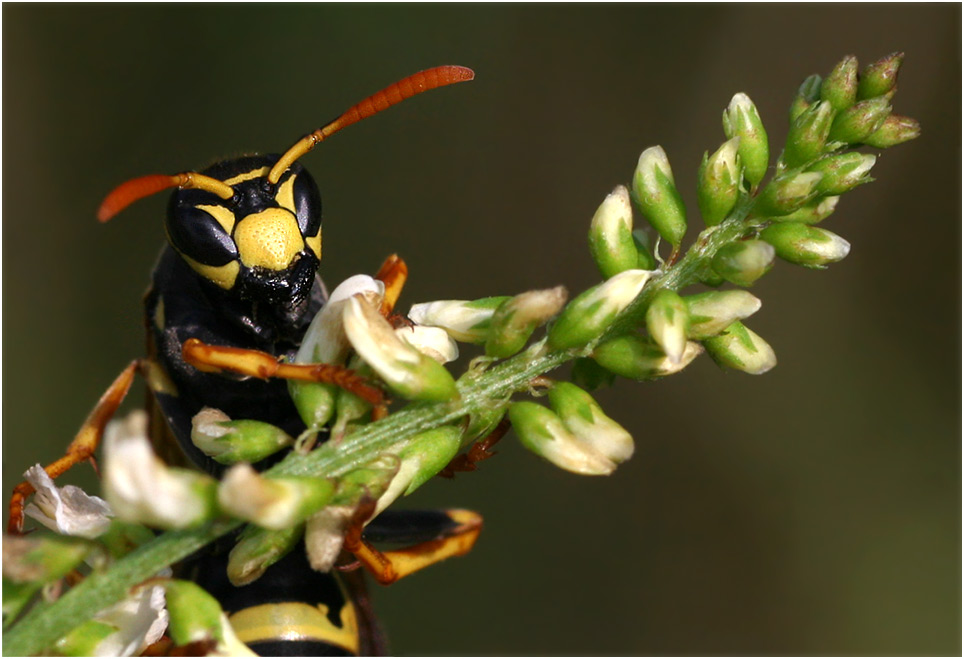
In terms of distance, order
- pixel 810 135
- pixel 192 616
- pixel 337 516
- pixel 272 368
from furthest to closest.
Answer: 1. pixel 272 368
2. pixel 810 135
3. pixel 337 516
4. pixel 192 616

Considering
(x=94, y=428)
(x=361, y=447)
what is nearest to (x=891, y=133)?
(x=361, y=447)

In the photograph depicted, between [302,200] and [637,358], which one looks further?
[302,200]

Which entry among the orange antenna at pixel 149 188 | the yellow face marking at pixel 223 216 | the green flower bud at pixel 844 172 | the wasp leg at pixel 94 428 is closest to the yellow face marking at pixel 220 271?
the yellow face marking at pixel 223 216

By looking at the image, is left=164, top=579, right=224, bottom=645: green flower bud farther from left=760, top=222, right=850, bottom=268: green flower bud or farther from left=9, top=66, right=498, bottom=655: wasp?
left=760, top=222, right=850, bottom=268: green flower bud

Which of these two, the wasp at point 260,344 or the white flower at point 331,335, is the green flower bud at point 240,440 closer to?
the white flower at point 331,335

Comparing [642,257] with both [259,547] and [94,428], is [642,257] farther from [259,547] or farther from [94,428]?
[94,428]

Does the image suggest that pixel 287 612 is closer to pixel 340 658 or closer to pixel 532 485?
pixel 340 658

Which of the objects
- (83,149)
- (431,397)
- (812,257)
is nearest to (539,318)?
(431,397)
